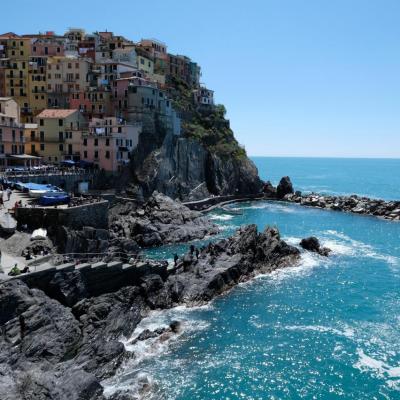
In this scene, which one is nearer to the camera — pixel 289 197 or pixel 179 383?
pixel 179 383

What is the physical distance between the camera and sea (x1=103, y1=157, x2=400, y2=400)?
34.3 metres

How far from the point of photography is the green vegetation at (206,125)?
125 metres

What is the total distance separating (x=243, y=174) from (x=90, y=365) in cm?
10317

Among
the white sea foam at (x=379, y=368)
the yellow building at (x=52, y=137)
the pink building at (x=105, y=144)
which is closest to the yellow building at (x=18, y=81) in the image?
the yellow building at (x=52, y=137)

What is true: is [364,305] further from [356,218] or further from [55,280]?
[356,218]

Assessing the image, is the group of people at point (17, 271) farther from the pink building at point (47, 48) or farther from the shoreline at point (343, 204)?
the pink building at point (47, 48)

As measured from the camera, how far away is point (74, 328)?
37812 millimetres

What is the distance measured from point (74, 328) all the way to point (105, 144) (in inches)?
2245

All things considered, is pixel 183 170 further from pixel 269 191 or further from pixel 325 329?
pixel 325 329

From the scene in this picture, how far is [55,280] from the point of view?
39.9 m

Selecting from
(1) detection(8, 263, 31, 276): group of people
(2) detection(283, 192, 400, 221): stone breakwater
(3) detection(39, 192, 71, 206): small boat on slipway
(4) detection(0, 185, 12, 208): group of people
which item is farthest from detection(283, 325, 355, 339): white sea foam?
(2) detection(283, 192, 400, 221): stone breakwater

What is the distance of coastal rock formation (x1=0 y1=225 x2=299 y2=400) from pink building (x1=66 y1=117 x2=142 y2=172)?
41353mm

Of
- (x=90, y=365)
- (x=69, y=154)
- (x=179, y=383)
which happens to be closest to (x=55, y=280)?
(x=90, y=365)

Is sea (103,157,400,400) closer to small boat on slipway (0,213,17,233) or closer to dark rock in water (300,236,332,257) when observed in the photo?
dark rock in water (300,236,332,257)
